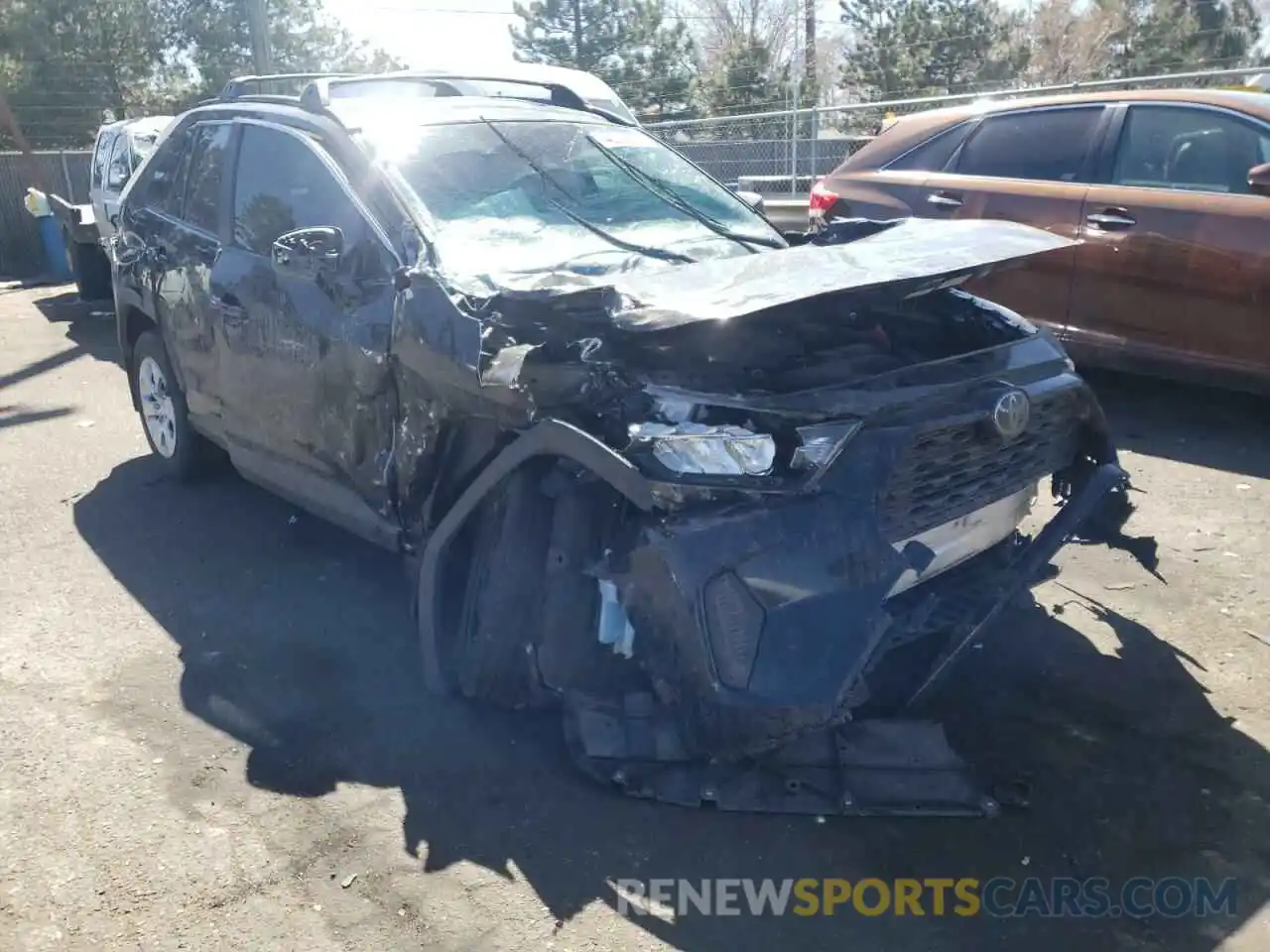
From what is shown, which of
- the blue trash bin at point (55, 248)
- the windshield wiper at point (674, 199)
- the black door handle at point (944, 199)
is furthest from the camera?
the blue trash bin at point (55, 248)

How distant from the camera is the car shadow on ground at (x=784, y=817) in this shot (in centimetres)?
284

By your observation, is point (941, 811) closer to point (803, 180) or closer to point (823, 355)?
point (823, 355)

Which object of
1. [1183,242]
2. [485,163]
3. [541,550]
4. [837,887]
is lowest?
[837,887]

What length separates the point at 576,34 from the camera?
1172 inches

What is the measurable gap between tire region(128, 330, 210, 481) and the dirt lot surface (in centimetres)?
79

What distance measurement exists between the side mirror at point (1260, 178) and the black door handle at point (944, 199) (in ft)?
5.73

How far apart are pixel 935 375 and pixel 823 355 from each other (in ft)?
1.20

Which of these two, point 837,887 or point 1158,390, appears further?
point 1158,390

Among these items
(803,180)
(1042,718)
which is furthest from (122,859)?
(803,180)

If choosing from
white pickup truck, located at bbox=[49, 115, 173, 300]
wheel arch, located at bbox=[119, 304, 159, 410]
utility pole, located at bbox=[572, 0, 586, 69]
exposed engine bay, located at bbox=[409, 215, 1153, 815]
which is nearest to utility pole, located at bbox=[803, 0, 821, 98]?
utility pole, located at bbox=[572, 0, 586, 69]

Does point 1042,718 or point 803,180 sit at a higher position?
point 803,180

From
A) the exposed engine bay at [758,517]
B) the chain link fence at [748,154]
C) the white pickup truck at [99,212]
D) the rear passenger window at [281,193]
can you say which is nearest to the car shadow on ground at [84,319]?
the white pickup truck at [99,212]

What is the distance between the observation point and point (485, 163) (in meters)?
4.43

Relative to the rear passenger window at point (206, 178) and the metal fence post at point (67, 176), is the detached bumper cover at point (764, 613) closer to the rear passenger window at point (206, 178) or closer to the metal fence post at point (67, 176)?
the rear passenger window at point (206, 178)
